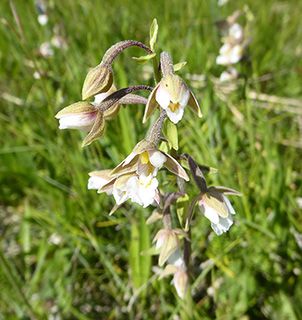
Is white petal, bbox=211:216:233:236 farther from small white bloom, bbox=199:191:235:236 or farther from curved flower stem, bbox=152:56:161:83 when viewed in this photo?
curved flower stem, bbox=152:56:161:83

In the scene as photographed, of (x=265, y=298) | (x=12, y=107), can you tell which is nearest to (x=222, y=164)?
(x=265, y=298)

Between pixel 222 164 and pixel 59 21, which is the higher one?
pixel 59 21

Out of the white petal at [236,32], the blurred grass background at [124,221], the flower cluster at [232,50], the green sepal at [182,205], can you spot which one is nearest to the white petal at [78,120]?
the green sepal at [182,205]

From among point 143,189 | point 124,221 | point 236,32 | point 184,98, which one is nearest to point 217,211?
point 143,189

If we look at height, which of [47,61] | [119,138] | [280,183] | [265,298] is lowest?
[265,298]

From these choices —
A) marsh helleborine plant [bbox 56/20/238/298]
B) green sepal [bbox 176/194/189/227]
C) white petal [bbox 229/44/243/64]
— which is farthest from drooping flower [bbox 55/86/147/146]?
white petal [bbox 229/44/243/64]

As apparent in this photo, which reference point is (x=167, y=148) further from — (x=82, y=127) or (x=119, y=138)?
(x=119, y=138)

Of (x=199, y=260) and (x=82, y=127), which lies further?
(x=199, y=260)

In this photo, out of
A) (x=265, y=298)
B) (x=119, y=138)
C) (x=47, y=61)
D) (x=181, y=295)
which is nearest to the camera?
Result: (x=181, y=295)
